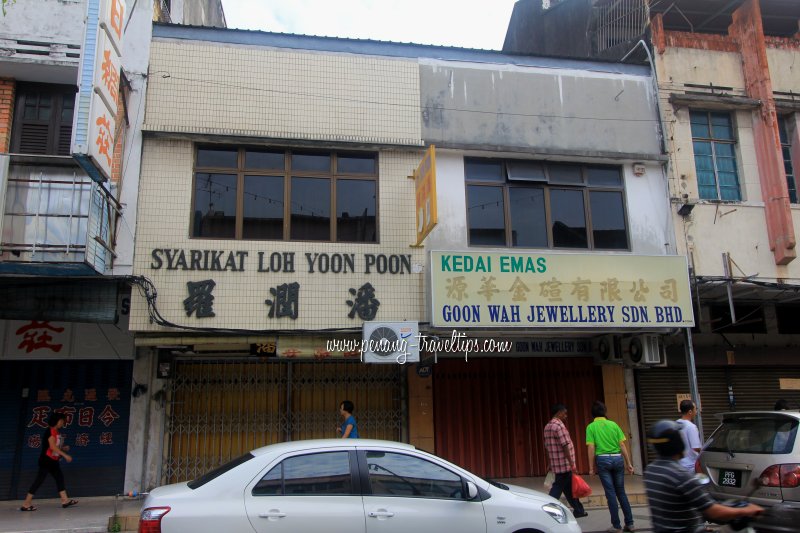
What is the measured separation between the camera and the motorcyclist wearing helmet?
12.3 feet

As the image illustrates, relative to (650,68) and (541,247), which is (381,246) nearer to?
(541,247)

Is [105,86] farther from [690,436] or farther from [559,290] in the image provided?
[690,436]

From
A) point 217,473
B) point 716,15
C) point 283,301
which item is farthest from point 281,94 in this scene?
point 716,15

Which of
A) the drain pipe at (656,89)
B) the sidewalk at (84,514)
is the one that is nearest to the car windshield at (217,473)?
the sidewalk at (84,514)

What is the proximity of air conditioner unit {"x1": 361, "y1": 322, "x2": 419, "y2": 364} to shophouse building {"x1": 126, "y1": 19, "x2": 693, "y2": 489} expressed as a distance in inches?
3.8

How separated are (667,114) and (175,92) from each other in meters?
8.98

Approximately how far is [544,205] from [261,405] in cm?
616

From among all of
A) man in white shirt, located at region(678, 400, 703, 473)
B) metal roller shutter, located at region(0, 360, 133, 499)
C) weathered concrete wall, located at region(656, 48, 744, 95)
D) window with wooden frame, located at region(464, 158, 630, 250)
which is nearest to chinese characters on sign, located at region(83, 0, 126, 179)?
metal roller shutter, located at region(0, 360, 133, 499)

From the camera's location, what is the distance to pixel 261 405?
34.7 feet

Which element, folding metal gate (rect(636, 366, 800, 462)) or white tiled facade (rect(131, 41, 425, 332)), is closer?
white tiled facade (rect(131, 41, 425, 332))

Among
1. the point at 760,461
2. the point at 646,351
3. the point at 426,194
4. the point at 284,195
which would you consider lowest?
the point at 760,461

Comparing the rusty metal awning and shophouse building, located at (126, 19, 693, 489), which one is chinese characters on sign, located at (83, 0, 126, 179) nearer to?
shophouse building, located at (126, 19, 693, 489)

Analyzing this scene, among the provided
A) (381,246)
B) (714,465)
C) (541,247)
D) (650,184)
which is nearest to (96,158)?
(381,246)

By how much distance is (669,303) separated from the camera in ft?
33.2
